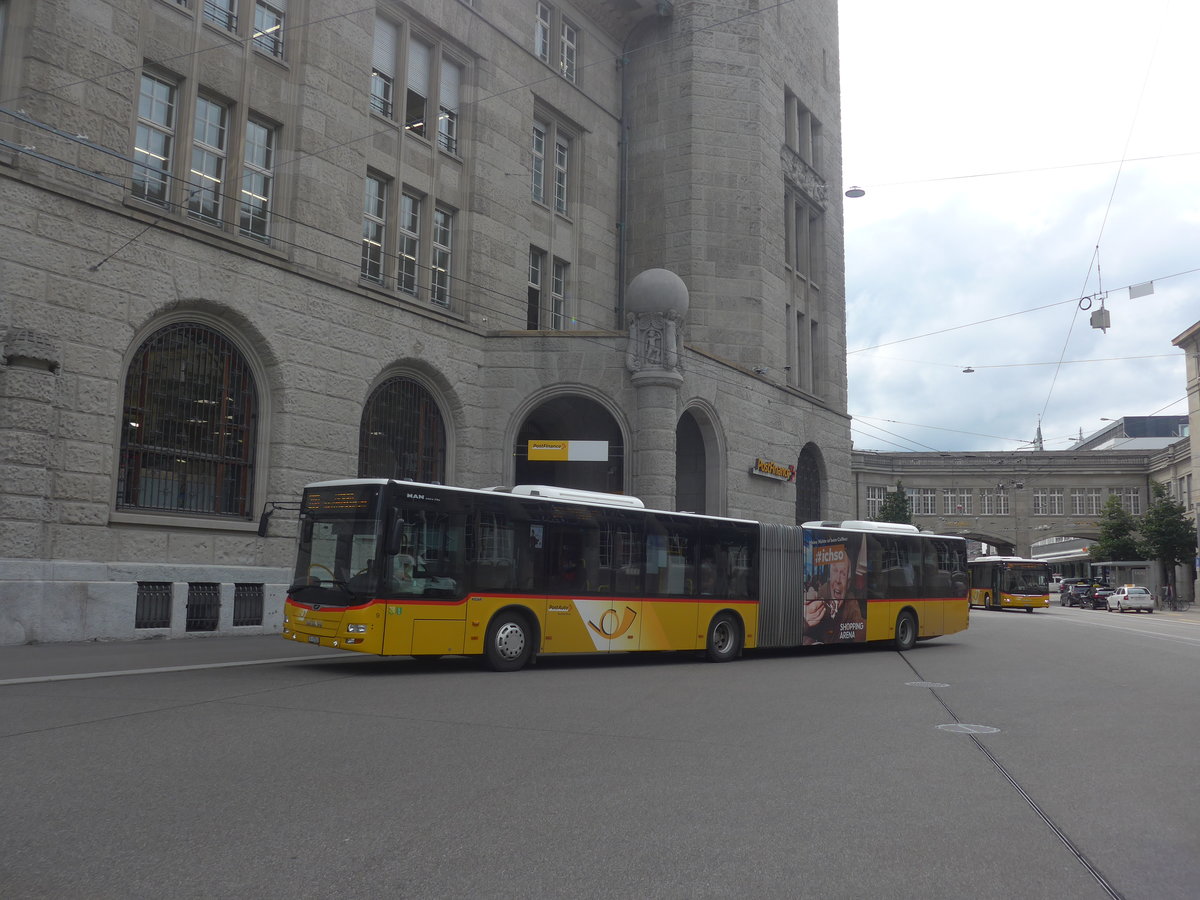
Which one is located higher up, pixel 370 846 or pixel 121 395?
pixel 121 395

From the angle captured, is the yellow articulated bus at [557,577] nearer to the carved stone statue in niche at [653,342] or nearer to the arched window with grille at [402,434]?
the carved stone statue in niche at [653,342]

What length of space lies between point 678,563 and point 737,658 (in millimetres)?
2533

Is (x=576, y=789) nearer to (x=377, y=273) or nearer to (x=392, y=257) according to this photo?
(x=377, y=273)

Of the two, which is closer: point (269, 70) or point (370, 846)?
point (370, 846)

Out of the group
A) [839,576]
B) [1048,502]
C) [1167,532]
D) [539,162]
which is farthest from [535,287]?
[1048,502]

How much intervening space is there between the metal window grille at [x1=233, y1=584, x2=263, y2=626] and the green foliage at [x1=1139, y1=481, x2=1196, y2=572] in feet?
194

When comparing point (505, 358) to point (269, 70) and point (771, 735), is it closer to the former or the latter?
point (269, 70)

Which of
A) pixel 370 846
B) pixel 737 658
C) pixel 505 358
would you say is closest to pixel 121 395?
pixel 505 358

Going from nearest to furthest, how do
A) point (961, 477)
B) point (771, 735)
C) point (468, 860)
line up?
point (468, 860) < point (771, 735) < point (961, 477)

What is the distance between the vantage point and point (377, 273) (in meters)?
23.7

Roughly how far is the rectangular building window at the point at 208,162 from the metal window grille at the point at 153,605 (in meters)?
6.93

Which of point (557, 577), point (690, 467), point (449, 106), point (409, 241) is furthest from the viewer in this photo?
point (690, 467)

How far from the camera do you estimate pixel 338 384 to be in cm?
2194

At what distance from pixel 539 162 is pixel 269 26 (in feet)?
31.5
